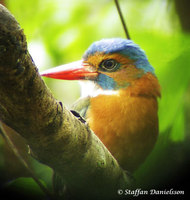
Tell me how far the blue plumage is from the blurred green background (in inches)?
1.2

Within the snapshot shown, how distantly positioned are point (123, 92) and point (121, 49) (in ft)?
0.51

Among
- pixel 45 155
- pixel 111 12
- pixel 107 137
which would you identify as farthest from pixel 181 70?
pixel 45 155

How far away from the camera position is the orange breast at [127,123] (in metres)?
1.04

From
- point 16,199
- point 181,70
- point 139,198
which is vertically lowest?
point 139,198

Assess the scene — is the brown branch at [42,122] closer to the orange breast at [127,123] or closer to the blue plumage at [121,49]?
the orange breast at [127,123]

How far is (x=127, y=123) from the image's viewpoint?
1.06 metres

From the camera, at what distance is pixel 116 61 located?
112cm

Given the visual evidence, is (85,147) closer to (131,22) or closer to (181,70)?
(181,70)

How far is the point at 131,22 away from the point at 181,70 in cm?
38

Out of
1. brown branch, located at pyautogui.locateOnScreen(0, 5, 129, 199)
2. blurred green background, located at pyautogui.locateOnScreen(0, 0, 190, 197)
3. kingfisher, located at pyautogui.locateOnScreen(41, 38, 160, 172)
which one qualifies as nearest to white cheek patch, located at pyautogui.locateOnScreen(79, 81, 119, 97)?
kingfisher, located at pyautogui.locateOnScreen(41, 38, 160, 172)

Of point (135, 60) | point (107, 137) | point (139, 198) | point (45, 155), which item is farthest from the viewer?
point (135, 60)

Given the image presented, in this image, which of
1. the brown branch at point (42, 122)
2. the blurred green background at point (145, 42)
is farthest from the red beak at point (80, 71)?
the brown branch at point (42, 122)

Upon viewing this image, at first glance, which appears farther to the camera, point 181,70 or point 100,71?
point 100,71

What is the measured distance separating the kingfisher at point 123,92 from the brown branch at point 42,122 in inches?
12.7
